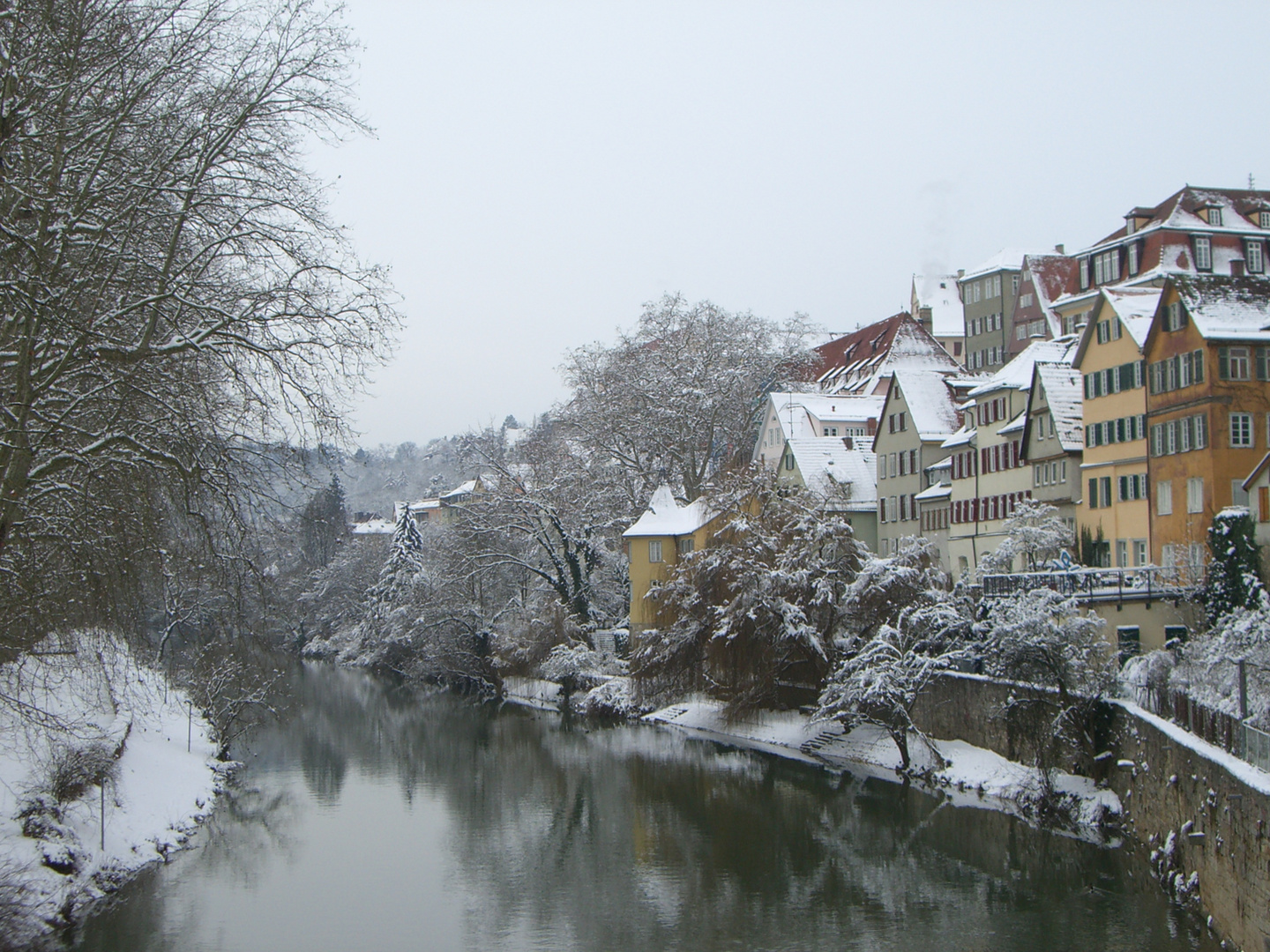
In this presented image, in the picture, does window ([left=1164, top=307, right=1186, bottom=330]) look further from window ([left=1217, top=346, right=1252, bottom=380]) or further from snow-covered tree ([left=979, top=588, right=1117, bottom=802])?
snow-covered tree ([left=979, top=588, right=1117, bottom=802])

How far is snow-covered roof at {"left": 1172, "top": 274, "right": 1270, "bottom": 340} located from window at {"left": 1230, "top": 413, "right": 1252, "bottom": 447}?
6.43 feet

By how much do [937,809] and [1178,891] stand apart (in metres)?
8.59

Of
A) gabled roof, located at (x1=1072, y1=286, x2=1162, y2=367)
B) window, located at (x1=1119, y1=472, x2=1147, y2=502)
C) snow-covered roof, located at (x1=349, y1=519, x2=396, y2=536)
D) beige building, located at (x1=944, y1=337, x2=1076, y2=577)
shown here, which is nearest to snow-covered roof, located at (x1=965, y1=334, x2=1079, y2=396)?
beige building, located at (x1=944, y1=337, x2=1076, y2=577)

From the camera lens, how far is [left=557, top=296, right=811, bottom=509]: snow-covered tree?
54250mm

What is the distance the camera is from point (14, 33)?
449 inches

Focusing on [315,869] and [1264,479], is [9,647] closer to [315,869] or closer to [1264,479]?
[315,869]

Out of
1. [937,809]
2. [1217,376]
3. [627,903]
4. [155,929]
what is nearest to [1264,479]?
[1217,376]

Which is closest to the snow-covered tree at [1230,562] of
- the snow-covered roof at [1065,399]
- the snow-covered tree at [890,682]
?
the snow-covered tree at [890,682]

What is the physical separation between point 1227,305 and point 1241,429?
3.39 metres

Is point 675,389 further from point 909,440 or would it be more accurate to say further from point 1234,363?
point 1234,363

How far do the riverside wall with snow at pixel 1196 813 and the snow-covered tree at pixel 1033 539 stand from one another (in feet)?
14.3

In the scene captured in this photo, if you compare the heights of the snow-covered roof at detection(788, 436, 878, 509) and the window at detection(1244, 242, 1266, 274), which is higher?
the window at detection(1244, 242, 1266, 274)

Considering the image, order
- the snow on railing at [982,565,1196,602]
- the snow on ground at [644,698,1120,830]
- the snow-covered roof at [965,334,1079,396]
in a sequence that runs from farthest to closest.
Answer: the snow-covered roof at [965,334,1079,396] < the snow on railing at [982,565,1196,602] < the snow on ground at [644,698,1120,830]

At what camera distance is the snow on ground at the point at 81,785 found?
50.9 feet
